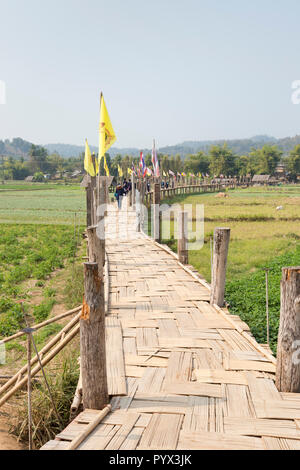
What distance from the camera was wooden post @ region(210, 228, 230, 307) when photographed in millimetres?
5328

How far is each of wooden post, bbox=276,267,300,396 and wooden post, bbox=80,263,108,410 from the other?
145 centimetres

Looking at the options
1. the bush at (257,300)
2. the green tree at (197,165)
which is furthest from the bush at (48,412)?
the green tree at (197,165)

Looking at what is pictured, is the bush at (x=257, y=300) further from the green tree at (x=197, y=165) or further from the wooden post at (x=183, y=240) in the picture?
the green tree at (x=197, y=165)

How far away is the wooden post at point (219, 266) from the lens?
533 cm

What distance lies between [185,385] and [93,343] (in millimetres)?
867

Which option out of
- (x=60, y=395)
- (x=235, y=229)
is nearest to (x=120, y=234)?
(x=235, y=229)

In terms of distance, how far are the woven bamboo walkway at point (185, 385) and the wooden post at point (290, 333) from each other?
0.41ft

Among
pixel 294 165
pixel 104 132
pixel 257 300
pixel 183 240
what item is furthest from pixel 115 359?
pixel 294 165

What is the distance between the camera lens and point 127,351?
3980 millimetres

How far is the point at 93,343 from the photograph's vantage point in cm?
310

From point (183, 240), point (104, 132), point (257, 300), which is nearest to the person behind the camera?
point (257, 300)

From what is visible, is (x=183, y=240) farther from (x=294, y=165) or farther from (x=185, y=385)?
(x=294, y=165)
